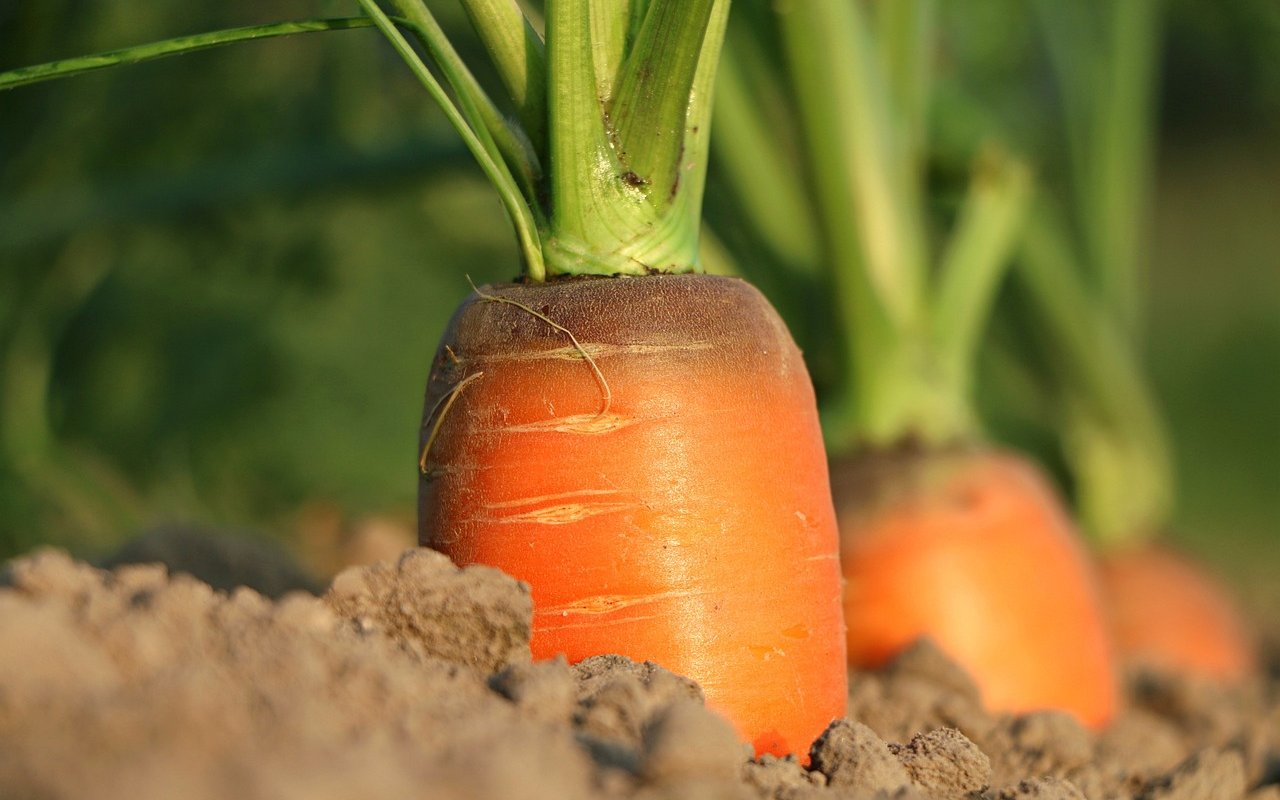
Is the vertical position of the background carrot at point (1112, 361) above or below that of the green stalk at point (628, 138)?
below

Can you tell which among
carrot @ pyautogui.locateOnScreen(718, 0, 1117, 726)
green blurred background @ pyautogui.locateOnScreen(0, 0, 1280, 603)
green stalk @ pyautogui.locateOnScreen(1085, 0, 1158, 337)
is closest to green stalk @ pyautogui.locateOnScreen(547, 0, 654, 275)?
carrot @ pyautogui.locateOnScreen(718, 0, 1117, 726)

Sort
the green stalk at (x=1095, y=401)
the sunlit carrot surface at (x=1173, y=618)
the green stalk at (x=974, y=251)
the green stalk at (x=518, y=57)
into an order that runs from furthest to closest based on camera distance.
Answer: the green stalk at (x=1095, y=401)
the sunlit carrot surface at (x=1173, y=618)
the green stalk at (x=974, y=251)
the green stalk at (x=518, y=57)

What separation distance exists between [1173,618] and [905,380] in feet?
3.50

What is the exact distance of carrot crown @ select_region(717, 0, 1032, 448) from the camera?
7.68 feet

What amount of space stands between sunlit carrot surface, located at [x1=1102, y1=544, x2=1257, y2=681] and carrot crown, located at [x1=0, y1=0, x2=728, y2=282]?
187 cm

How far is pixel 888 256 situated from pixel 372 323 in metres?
3.26

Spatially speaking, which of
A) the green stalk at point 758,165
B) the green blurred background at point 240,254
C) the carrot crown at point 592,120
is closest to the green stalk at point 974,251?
the green stalk at point 758,165

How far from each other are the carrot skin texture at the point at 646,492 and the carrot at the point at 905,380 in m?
0.70

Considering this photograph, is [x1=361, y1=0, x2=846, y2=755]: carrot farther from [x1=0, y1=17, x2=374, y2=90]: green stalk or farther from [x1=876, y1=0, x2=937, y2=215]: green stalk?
[x1=876, y1=0, x2=937, y2=215]: green stalk

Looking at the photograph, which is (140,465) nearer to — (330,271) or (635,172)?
(330,271)

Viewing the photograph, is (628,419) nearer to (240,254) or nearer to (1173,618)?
(1173,618)

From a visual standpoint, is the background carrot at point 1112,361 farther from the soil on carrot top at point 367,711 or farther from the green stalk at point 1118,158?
the soil on carrot top at point 367,711

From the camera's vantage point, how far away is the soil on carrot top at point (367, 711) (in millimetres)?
833

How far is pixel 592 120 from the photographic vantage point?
1478 millimetres
